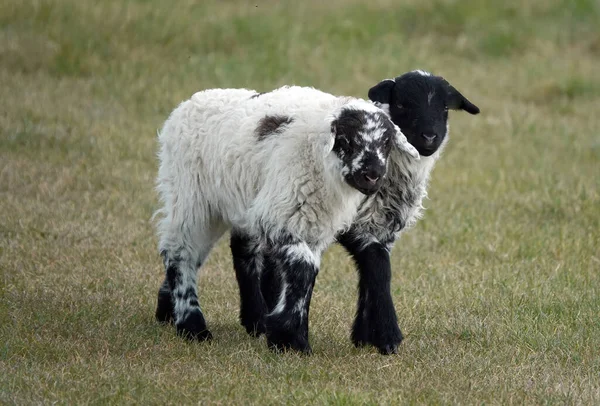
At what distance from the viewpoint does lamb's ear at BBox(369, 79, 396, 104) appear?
756cm

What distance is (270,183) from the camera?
7125 millimetres

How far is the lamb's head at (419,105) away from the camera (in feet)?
24.3

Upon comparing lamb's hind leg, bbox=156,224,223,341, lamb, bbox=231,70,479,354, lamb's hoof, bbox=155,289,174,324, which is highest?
lamb, bbox=231,70,479,354

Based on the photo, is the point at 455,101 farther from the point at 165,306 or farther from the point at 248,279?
the point at 165,306

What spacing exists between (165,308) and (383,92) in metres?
2.36

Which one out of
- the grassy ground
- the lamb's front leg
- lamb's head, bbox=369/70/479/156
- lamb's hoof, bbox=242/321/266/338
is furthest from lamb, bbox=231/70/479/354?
the lamb's front leg

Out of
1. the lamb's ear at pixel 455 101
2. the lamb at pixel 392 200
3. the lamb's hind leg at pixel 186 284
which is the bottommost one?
the lamb's hind leg at pixel 186 284

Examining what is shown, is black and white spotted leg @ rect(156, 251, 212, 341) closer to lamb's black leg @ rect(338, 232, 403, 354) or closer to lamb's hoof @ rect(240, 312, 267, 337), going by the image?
lamb's hoof @ rect(240, 312, 267, 337)

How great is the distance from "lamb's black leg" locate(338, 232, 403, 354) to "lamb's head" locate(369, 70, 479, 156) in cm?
77

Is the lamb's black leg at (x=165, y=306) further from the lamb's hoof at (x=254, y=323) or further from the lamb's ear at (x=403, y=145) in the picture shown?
the lamb's ear at (x=403, y=145)

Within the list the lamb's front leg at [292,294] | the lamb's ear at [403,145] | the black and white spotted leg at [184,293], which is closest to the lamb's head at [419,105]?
the lamb's ear at [403,145]

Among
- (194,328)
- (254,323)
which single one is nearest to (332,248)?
(254,323)

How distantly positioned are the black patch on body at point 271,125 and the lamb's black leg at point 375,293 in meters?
0.86

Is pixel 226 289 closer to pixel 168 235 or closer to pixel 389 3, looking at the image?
pixel 168 235
